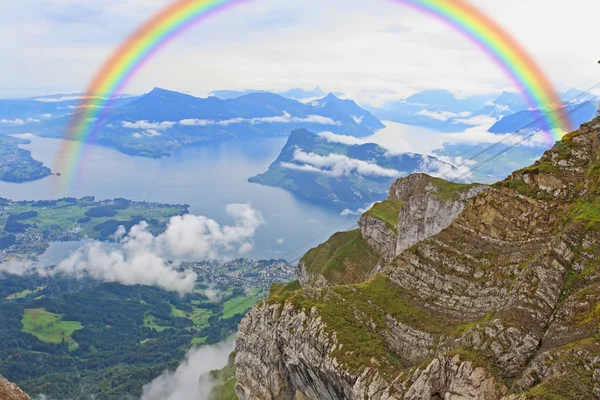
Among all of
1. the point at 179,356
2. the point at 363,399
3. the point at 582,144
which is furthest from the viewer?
the point at 179,356

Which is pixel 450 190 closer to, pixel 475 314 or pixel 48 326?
pixel 475 314

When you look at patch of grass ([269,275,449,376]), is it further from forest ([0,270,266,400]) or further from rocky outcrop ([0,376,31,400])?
forest ([0,270,266,400])

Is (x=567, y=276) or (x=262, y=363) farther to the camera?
(x=262, y=363)

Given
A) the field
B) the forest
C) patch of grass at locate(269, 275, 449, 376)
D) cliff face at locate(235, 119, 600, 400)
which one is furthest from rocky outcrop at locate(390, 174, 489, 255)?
the field

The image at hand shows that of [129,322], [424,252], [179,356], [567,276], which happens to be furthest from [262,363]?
[129,322]

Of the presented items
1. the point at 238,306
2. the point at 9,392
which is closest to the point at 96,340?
the point at 238,306

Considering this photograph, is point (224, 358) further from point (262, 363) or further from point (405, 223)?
point (262, 363)
